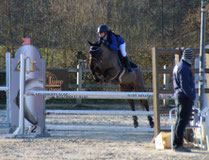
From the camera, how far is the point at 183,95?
20.2 feet

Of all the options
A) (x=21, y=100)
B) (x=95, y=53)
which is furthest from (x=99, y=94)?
(x=95, y=53)

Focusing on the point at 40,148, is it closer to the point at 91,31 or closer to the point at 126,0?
the point at 91,31

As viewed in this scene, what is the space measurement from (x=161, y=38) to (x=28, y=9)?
6.22 meters

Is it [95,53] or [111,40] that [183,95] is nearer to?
[95,53]

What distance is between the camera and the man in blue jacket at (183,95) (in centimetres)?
610

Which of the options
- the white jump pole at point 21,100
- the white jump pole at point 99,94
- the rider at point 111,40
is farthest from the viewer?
the rider at point 111,40

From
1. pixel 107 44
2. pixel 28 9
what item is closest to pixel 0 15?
A: pixel 28 9

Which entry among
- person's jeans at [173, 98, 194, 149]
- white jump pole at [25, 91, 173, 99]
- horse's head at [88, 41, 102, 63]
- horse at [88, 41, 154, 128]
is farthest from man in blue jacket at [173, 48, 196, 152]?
horse's head at [88, 41, 102, 63]

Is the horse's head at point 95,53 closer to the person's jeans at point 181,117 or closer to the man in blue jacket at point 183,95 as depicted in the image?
the man in blue jacket at point 183,95

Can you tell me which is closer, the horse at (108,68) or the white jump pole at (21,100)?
the white jump pole at (21,100)

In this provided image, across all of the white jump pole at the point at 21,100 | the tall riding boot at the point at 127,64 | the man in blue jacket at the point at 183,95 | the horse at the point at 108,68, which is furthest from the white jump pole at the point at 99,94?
the tall riding boot at the point at 127,64

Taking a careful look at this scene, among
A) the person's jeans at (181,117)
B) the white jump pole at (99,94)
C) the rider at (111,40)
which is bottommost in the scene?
the person's jeans at (181,117)

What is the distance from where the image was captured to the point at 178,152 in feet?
20.5

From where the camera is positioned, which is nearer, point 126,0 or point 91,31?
point 91,31
